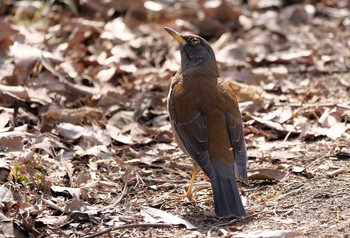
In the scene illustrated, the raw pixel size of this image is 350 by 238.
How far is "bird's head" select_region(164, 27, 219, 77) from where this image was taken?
7.43m

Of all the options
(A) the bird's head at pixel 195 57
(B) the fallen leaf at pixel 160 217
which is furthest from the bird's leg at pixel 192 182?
(A) the bird's head at pixel 195 57

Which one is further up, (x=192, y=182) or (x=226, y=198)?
(x=226, y=198)

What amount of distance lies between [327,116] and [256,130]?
771 millimetres

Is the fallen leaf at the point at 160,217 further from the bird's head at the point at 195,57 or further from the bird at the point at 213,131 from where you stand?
the bird's head at the point at 195,57

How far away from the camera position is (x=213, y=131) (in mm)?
6551

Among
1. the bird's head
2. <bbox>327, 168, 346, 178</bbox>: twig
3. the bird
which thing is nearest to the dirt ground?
<bbox>327, 168, 346, 178</bbox>: twig

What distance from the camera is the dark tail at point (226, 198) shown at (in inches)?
233

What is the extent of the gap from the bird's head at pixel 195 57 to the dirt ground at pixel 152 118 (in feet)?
2.88

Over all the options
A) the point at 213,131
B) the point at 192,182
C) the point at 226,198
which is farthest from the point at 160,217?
the point at 213,131

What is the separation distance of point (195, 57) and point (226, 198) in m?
2.04

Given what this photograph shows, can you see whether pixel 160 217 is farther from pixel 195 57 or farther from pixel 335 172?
pixel 195 57

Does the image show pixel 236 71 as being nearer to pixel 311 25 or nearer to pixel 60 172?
pixel 311 25

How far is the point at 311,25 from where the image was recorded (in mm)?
11891

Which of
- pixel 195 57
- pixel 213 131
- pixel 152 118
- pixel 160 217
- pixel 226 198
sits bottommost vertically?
pixel 152 118
